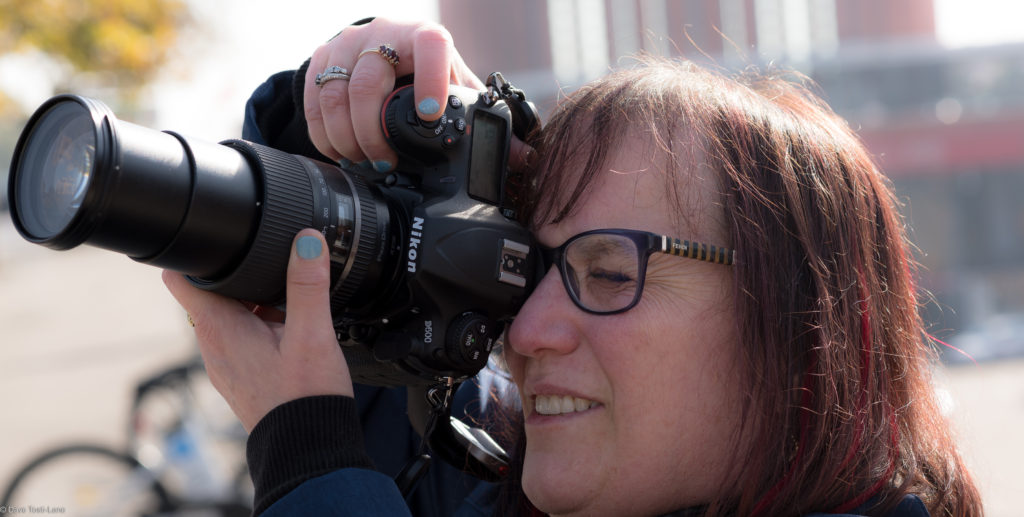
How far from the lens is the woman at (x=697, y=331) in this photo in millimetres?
1417

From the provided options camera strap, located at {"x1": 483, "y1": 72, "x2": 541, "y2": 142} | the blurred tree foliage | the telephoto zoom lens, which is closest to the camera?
the telephoto zoom lens

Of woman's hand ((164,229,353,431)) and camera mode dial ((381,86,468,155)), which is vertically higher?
camera mode dial ((381,86,468,155))

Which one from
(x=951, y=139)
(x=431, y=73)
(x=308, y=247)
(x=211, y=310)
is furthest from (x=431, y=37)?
(x=951, y=139)

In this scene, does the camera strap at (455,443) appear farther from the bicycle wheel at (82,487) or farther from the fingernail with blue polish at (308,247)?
the bicycle wheel at (82,487)

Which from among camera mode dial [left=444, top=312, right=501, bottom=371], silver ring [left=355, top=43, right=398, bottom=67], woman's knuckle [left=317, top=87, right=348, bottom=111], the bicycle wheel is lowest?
the bicycle wheel

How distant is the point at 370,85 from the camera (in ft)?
5.11

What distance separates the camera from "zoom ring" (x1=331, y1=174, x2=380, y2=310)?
1.44 meters

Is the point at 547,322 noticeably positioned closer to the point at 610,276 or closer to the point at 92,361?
the point at 610,276

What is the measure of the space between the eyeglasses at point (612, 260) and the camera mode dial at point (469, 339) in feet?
0.49

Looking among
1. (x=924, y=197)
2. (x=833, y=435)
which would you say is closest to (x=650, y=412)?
(x=833, y=435)

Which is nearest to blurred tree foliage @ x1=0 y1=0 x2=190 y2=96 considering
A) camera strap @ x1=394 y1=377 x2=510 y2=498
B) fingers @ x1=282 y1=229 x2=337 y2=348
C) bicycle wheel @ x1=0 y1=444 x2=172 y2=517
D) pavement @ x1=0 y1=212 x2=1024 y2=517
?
pavement @ x1=0 y1=212 x2=1024 y2=517

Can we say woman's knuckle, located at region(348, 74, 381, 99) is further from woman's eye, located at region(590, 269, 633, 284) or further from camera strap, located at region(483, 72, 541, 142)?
woman's eye, located at region(590, 269, 633, 284)

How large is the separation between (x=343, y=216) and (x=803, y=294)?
2.36ft

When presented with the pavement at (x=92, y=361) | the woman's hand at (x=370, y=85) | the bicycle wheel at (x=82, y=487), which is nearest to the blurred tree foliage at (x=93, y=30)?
the pavement at (x=92, y=361)
